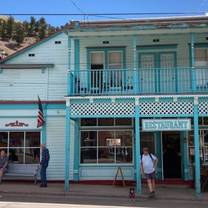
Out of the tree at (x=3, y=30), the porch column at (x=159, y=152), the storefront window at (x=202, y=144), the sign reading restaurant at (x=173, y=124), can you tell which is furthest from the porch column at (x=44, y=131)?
the tree at (x=3, y=30)

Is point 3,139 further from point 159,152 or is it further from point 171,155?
point 171,155

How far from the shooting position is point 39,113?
20.3m

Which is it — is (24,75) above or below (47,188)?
above

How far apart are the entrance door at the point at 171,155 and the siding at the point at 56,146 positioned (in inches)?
169

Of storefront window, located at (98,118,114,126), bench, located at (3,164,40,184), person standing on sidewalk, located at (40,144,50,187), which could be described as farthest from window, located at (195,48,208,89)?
bench, located at (3,164,40,184)

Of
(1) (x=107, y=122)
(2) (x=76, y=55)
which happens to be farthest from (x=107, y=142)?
(2) (x=76, y=55)

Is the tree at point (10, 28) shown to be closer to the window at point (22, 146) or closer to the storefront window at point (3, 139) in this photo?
the storefront window at point (3, 139)

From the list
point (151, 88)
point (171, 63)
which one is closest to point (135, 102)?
point (151, 88)

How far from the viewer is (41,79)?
21703 mm

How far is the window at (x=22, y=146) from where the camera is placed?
21281 millimetres

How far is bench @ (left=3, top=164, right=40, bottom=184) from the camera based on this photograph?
20.9 meters

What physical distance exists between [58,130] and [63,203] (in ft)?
21.2

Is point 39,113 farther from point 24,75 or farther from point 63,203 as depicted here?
point 63,203

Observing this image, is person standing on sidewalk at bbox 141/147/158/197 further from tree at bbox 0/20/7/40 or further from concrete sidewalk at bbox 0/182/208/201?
tree at bbox 0/20/7/40
